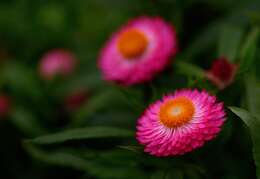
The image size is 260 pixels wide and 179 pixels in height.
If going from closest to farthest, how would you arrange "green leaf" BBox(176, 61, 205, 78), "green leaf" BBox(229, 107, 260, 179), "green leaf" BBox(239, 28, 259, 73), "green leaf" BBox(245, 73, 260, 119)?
"green leaf" BBox(229, 107, 260, 179) < "green leaf" BBox(245, 73, 260, 119) < "green leaf" BBox(239, 28, 259, 73) < "green leaf" BBox(176, 61, 205, 78)

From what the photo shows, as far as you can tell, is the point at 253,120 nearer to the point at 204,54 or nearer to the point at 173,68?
the point at 173,68

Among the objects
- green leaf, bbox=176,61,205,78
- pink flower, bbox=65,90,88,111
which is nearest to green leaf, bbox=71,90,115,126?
pink flower, bbox=65,90,88,111

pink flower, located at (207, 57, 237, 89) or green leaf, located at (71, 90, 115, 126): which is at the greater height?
green leaf, located at (71, 90, 115, 126)

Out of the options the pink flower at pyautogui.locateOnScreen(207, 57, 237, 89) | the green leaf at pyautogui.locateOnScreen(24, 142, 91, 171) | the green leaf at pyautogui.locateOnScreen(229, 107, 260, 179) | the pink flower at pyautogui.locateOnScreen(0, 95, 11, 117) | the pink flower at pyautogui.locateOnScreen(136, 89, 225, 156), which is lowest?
the green leaf at pyautogui.locateOnScreen(229, 107, 260, 179)

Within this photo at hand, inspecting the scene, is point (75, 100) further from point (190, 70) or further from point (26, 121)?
point (190, 70)

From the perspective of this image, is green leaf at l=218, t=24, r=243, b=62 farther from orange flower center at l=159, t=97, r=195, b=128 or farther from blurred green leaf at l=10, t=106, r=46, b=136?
blurred green leaf at l=10, t=106, r=46, b=136

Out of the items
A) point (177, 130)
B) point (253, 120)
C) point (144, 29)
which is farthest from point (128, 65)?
point (253, 120)
